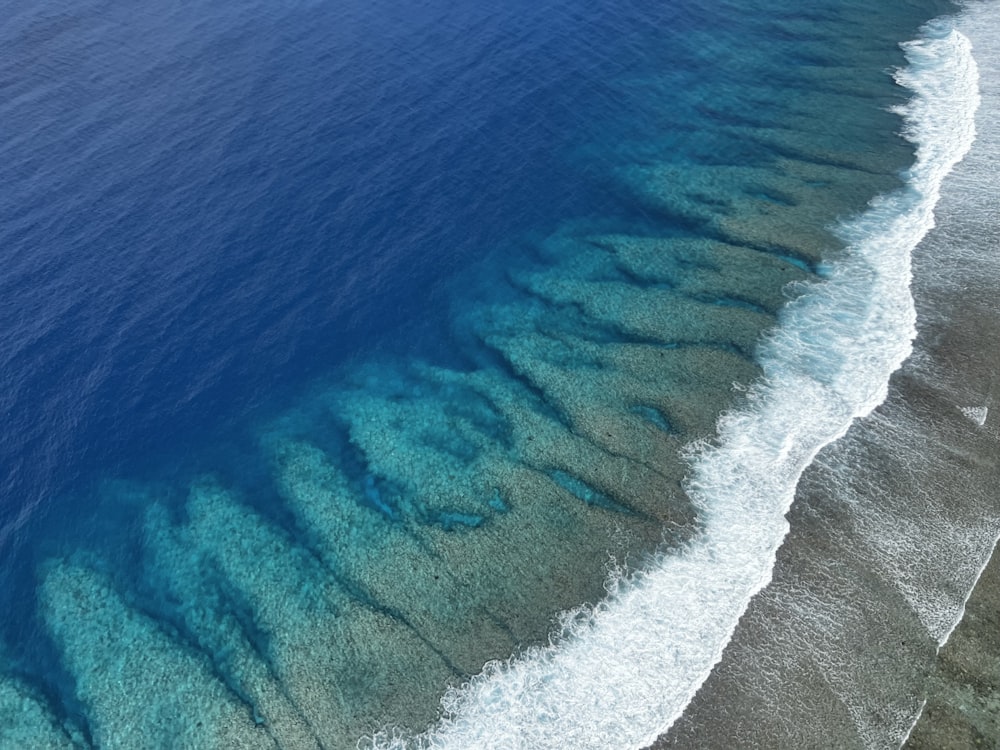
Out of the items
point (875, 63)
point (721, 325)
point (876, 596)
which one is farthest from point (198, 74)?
point (876, 596)

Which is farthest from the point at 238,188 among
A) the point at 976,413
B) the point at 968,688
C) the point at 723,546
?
the point at 968,688

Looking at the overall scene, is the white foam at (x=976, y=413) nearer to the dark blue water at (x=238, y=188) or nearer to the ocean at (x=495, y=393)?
the ocean at (x=495, y=393)

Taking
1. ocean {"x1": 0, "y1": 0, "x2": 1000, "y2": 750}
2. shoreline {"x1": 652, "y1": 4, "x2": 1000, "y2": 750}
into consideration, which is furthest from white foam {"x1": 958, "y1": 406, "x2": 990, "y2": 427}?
ocean {"x1": 0, "y1": 0, "x2": 1000, "y2": 750}

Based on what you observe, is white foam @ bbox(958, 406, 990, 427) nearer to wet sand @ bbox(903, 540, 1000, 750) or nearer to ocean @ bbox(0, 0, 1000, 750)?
ocean @ bbox(0, 0, 1000, 750)

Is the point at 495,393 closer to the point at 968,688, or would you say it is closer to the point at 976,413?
the point at 968,688

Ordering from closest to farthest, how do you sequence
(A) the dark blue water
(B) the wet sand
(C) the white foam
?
(B) the wet sand
(C) the white foam
(A) the dark blue water

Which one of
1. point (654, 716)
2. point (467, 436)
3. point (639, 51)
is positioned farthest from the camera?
point (639, 51)

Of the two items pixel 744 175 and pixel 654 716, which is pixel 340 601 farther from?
pixel 744 175
